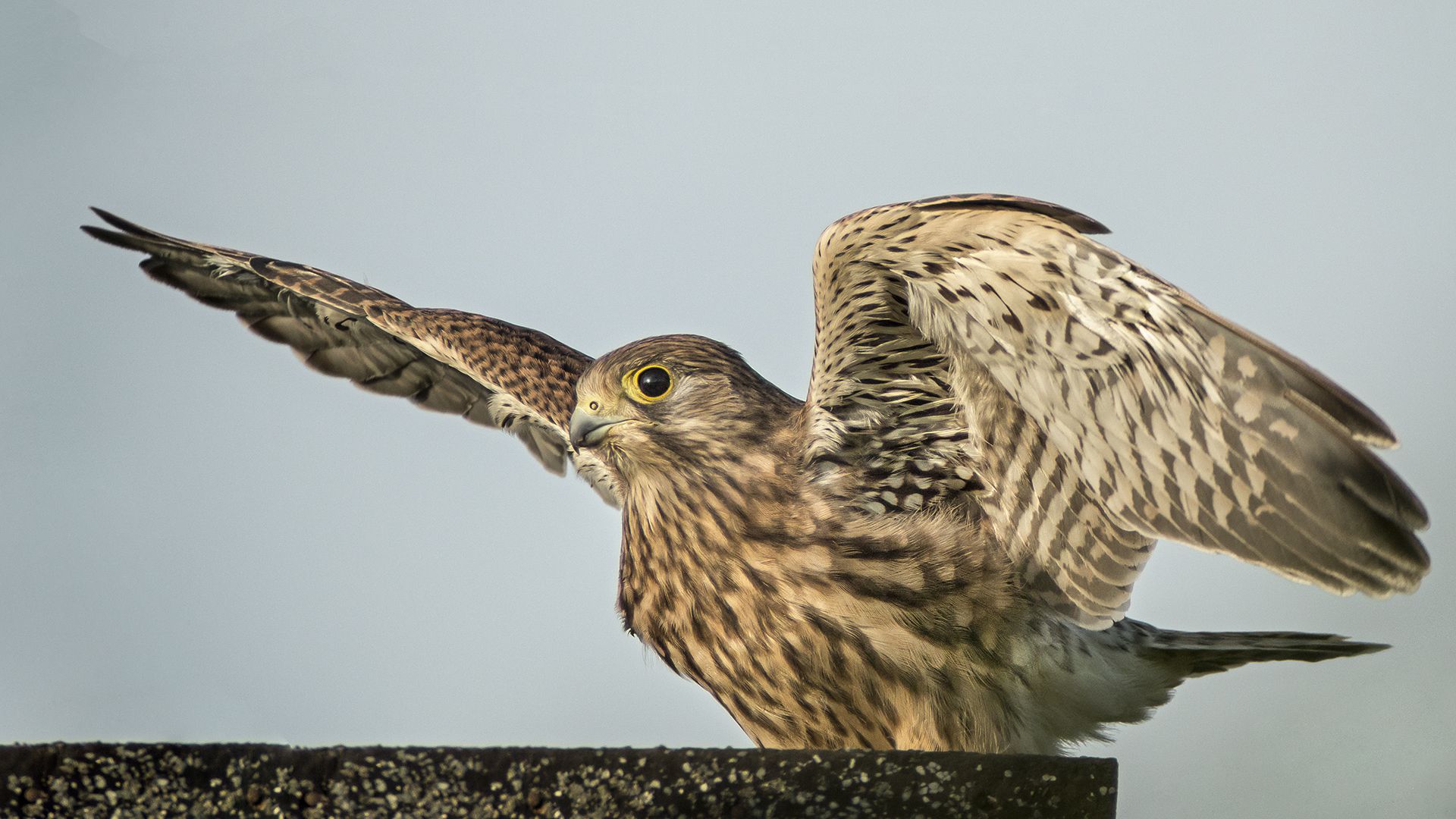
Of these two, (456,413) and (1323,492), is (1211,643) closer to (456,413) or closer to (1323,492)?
(1323,492)

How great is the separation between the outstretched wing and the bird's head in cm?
37

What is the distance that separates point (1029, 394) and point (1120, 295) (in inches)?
9.5

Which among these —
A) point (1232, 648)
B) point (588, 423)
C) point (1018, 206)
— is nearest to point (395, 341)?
point (588, 423)

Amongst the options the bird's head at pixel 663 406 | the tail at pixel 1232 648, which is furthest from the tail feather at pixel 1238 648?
the bird's head at pixel 663 406

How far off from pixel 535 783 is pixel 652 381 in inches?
45.1

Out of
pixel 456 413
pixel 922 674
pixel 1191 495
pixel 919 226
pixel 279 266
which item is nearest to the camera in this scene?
pixel 1191 495

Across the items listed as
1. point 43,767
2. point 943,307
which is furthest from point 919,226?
point 43,767

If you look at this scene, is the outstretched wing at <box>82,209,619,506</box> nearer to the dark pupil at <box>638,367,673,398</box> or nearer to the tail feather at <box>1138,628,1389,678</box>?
the dark pupil at <box>638,367,673,398</box>

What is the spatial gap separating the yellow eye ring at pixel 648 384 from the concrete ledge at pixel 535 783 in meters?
1.09

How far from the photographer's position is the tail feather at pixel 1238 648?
205cm

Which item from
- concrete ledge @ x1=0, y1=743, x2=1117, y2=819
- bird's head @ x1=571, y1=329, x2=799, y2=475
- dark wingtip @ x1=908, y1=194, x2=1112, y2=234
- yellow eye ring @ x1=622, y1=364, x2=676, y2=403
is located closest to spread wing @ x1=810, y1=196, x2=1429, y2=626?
dark wingtip @ x1=908, y1=194, x2=1112, y2=234

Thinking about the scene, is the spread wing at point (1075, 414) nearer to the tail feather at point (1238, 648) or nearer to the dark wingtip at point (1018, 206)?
the dark wingtip at point (1018, 206)

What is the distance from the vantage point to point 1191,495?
1.53m

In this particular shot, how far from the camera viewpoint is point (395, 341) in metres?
2.96
